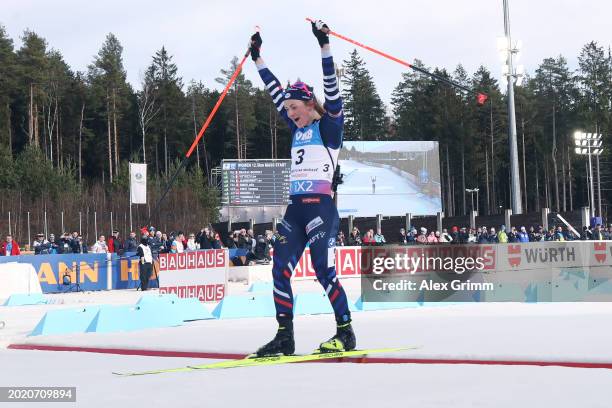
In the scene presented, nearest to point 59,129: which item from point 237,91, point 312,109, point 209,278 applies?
point 237,91

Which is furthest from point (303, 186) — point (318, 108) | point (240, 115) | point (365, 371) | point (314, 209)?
point (240, 115)

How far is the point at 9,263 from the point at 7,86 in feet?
227

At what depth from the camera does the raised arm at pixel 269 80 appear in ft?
26.4

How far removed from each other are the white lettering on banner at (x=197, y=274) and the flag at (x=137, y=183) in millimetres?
15197

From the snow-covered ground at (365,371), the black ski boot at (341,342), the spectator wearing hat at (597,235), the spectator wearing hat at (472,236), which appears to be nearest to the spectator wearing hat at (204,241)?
the spectator wearing hat at (472,236)

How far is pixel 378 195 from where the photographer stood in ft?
186

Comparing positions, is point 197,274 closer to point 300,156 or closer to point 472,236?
point 300,156

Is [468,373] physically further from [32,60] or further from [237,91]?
[237,91]

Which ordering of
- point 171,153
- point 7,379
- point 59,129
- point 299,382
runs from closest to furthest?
point 299,382 → point 7,379 → point 59,129 → point 171,153

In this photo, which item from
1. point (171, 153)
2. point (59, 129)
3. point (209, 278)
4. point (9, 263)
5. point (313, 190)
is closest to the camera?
point (313, 190)

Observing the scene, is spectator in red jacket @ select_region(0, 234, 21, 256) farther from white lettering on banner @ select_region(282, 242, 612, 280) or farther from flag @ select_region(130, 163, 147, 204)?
white lettering on banner @ select_region(282, 242, 612, 280)

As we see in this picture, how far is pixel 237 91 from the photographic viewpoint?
104250 mm

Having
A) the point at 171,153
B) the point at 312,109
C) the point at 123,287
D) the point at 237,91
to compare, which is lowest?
the point at 123,287

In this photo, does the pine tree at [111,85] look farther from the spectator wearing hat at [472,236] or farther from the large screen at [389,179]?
the spectator wearing hat at [472,236]
